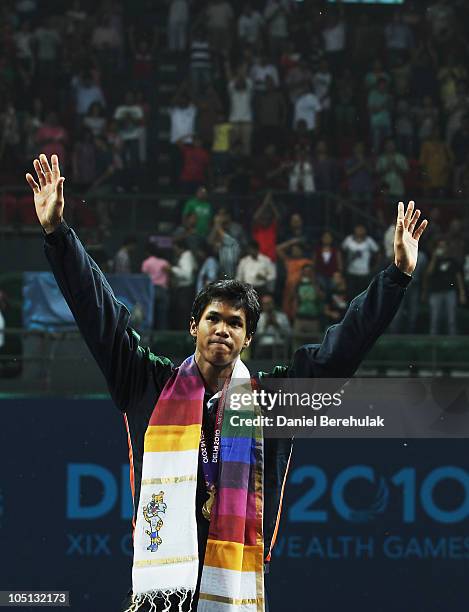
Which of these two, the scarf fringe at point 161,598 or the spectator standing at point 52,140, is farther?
the spectator standing at point 52,140

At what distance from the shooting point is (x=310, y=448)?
23.7 feet

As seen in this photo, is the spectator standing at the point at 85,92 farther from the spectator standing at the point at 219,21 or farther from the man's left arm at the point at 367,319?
the man's left arm at the point at 367,319

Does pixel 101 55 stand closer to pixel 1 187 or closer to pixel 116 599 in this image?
pixel 1 187

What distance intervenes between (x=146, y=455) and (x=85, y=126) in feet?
33.4

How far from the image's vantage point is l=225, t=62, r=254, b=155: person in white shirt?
45.0ft

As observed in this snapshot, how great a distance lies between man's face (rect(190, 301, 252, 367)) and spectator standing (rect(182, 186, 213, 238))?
7558mm

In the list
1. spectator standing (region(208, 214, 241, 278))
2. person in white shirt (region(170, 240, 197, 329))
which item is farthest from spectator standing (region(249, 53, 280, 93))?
person in white shirt (region(170, 240, 197, 329))

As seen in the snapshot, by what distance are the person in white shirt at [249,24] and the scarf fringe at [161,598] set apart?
39.2ft

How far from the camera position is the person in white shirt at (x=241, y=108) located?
45.0 feet

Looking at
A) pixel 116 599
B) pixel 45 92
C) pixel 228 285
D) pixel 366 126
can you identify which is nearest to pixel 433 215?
pixel 366 126

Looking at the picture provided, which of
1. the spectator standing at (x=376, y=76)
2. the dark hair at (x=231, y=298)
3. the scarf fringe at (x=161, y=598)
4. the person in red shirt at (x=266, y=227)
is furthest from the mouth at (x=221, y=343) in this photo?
the spectator standing at (x=376, y=76)

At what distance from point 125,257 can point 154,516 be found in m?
7.36

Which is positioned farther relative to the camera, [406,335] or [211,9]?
[211,9]

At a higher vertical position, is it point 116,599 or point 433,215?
point 433,215
